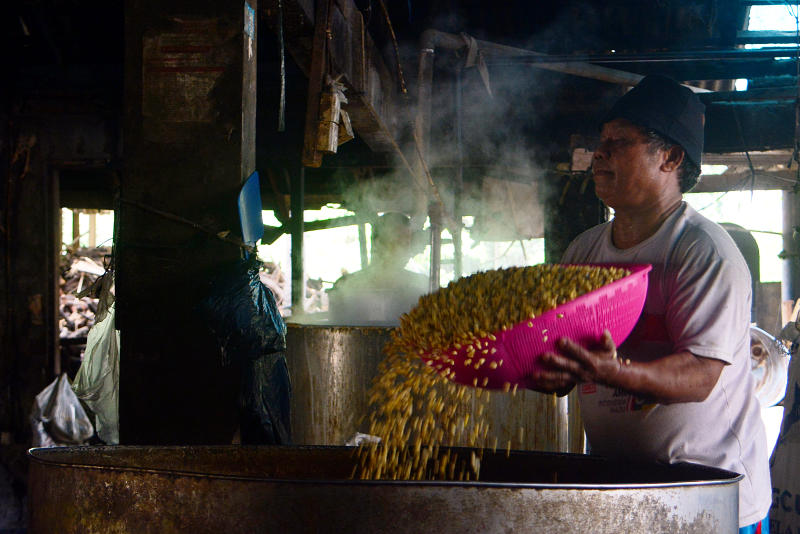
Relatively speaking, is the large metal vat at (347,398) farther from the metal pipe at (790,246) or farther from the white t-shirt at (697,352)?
the metal pipe at (790,246)

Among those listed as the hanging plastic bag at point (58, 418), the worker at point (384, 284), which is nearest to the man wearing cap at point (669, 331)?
the worker at point (384, 284)

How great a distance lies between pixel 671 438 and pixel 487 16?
429 centimetres

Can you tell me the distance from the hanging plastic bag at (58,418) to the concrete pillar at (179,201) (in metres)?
2.56

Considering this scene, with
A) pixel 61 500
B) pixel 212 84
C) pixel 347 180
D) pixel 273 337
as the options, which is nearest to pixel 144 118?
pixel 212 84

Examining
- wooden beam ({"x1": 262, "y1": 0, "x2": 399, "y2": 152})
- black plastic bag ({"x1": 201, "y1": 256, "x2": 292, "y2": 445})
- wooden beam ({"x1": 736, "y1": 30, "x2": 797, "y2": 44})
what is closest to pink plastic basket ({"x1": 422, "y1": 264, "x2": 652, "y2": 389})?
black plastic bag ({"x1": 201, "y1": 256, "x2": 292, "y2": 445})

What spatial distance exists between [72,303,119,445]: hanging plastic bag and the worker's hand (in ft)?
8.74

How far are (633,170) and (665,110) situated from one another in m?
0.19

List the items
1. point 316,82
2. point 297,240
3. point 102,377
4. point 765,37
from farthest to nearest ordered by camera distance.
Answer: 1. point 297,240
2. point 765,37
3. point 102,377
4. point 316,82

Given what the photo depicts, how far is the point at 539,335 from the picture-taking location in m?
1.61

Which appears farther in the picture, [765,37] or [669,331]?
[765,37]

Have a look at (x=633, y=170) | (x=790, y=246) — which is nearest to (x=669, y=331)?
(x=633, y=170)

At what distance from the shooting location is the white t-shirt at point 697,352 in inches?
68.6

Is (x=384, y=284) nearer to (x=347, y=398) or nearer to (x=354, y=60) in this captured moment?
(x=347, y=398)

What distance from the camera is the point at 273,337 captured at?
2.63 meters
